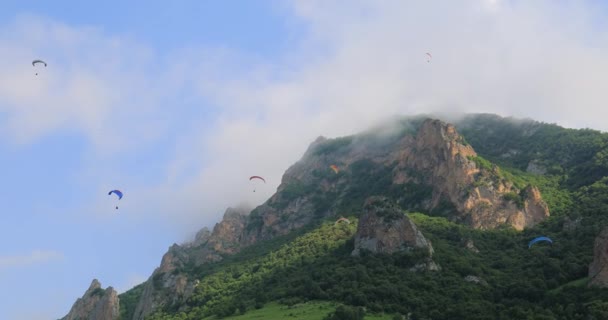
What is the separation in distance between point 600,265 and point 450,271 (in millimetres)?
33478

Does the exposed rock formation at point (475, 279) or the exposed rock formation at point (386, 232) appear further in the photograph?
the exposed rock formation at point (386, 232)

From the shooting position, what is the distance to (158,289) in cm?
18300

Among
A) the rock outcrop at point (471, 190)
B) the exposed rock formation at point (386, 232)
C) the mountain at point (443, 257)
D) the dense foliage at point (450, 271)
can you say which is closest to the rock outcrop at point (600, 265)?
the mountain at point (443, 257)

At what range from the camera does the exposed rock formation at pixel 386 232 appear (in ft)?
469

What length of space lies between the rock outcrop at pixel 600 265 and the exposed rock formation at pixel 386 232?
3836cm

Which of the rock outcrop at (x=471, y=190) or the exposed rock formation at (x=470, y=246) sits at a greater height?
the rock outcrop at (x=471, y=190)

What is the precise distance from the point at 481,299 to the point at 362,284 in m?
24.7

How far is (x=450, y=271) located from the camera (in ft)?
437

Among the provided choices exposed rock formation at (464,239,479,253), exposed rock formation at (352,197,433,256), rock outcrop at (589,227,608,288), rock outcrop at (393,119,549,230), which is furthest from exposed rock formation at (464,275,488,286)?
rock outcrop at (393,119,549,230)

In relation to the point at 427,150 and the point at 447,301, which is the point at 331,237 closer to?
the point at 427,150

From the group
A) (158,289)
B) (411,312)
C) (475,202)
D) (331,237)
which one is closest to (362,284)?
(411,312)

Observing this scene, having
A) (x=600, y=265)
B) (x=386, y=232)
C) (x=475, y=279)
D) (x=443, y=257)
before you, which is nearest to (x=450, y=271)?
(x=443, y=257)

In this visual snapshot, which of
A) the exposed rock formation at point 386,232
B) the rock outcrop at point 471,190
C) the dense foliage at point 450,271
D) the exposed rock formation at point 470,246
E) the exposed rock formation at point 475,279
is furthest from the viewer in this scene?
the rock outcrop at point 471,190

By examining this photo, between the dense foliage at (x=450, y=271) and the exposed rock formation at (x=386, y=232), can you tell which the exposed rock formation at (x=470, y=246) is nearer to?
the dense foliage at (x=450, y=271)
